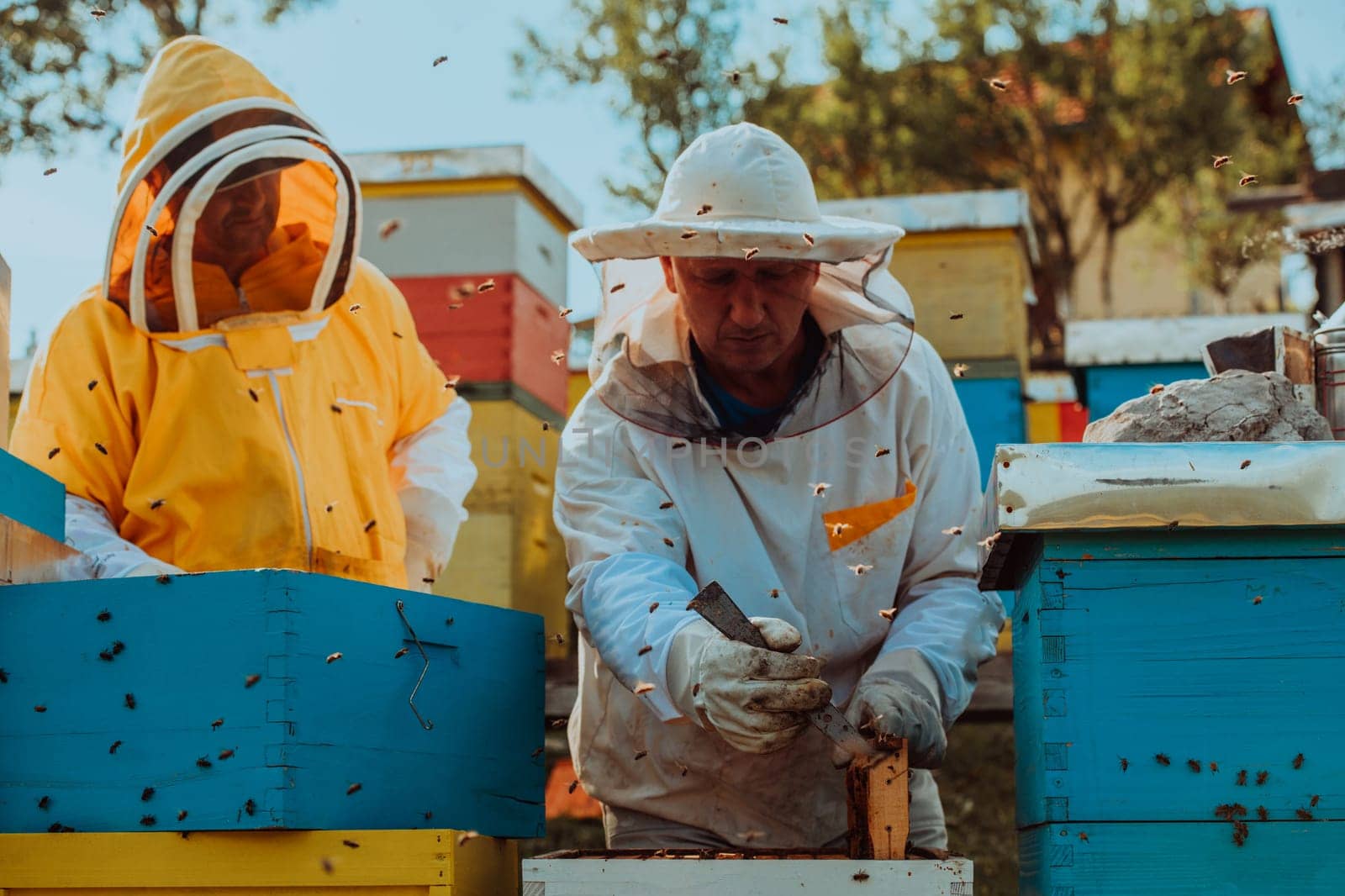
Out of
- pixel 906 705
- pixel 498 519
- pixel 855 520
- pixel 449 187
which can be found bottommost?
pixel 906 705

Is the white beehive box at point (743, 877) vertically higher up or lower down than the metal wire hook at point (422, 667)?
lower down

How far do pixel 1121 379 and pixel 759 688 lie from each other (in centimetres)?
359

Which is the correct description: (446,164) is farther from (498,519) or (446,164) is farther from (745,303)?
(745,303)

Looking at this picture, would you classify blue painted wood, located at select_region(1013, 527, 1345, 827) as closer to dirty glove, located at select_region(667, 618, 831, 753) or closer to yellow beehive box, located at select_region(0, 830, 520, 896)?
dirty glove, located at select_region(667, 618, 831, 753)

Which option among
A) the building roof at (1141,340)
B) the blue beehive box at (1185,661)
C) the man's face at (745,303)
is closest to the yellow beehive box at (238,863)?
the blue beehive box at (1185,661)

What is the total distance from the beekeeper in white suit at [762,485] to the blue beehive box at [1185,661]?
1.81ft

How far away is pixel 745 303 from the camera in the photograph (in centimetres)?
266

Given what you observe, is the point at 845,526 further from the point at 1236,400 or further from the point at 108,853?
the point at 108,853

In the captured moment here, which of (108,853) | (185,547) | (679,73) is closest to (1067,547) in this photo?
(108,853)

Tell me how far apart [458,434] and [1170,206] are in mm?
14613

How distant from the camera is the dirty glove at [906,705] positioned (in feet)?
7.64

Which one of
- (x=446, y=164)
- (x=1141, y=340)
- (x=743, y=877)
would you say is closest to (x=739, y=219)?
(x=743, y=877)

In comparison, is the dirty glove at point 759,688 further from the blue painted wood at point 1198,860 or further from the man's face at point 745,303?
the man's face at point 745,303

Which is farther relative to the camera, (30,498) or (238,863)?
(30,498)
